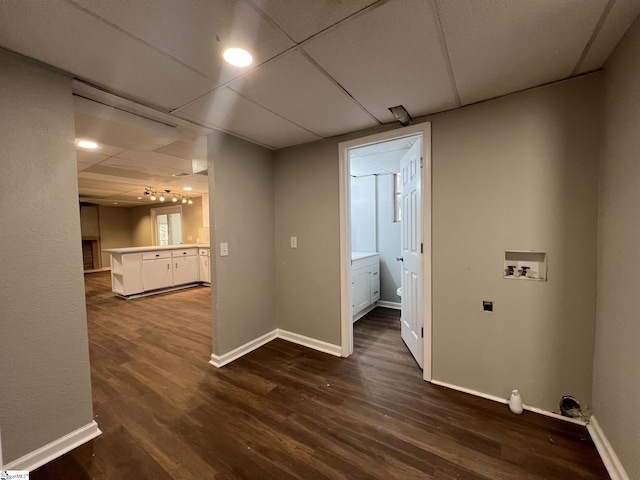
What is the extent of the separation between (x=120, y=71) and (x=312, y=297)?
7.73 feet

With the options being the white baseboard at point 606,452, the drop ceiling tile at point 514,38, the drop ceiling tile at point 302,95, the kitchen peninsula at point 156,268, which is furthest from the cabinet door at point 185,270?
the white baseboard at point 606,452

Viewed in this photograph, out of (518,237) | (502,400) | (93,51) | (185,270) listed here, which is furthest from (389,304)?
(185,270)

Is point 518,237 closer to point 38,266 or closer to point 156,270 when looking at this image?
point 38,266

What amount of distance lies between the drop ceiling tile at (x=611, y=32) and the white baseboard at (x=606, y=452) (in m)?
2.11

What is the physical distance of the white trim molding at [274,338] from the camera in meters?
2.52

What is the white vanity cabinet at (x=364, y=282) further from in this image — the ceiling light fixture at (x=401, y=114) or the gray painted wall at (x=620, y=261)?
the gray painted wall at (x=620, y=261)

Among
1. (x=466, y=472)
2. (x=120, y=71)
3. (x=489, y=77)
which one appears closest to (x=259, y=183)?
(x=120, y=71)

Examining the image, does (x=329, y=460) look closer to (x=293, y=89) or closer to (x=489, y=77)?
(x=293, y=89)

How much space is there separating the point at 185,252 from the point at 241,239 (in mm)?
4095

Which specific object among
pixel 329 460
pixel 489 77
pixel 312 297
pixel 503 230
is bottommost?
pixel 329 460

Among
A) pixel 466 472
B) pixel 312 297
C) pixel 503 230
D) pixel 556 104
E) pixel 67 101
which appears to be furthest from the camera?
pixel 312 297

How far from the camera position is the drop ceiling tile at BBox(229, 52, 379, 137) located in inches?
58.5

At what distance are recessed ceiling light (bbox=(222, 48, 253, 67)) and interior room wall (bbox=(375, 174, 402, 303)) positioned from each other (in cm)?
332

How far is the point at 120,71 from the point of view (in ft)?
4.83
